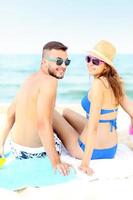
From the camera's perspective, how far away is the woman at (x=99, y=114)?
2.86 meters

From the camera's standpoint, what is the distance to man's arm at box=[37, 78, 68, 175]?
2.82m

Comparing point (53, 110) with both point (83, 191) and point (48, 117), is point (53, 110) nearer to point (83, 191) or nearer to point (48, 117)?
point (48, 117)

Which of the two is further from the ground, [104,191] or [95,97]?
[95,97]

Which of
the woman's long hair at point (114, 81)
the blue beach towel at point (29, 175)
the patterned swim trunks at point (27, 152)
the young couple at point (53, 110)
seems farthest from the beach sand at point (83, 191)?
the woman's long hair at point (114, 81)

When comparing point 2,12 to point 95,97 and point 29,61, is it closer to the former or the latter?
point 29,61

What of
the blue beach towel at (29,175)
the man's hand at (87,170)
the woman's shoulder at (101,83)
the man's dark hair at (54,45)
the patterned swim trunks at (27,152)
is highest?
the man's dark hair at (54,45)

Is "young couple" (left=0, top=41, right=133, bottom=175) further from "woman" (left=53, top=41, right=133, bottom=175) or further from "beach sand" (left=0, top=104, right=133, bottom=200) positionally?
"beach sand" (left=0, top=104, right=133, bottom=200)

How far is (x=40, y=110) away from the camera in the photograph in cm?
284

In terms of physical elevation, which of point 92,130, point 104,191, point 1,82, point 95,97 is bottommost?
point 1,82

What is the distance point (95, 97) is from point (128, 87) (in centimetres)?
982

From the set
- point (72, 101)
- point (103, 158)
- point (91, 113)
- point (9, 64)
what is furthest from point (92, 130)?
point (9, 64)

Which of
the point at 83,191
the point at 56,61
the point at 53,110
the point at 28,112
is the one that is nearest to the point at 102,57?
the point at 56,61

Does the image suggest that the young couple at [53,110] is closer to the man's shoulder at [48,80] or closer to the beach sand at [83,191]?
the man's shoulder at [48,80]

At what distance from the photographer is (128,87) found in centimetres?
1256
